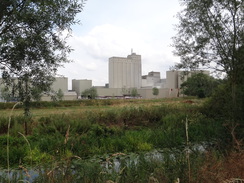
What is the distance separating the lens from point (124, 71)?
118750 mm

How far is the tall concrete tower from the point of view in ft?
384

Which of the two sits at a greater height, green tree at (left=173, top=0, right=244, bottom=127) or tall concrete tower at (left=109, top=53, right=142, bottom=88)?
tall concrete tower at (left=109, top=53, right=142, bottom=88)

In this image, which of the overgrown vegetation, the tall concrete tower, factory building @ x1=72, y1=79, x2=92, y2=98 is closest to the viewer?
the overgrown vegetation

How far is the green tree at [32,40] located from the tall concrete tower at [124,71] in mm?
108632

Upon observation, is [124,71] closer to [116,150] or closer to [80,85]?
[80,85]

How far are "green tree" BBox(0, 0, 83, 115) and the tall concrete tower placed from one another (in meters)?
109

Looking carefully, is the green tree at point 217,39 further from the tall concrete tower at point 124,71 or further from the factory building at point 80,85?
the tall concrete tower at point 124,71

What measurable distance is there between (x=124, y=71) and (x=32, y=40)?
113 meters

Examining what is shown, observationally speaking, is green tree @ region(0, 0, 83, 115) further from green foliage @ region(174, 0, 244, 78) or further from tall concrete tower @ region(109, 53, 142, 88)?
tall concrete tower @ region(109, 53, 142, 88)

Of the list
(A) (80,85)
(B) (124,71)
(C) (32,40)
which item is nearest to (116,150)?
(C) (32,40)

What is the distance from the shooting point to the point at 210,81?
39.9 ft

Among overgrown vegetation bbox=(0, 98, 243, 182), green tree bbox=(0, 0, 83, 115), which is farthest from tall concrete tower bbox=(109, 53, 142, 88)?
green tree bbox=(0, 0, 83, 115)

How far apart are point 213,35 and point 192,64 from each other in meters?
1.44

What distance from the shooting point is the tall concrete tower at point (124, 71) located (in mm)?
116938
